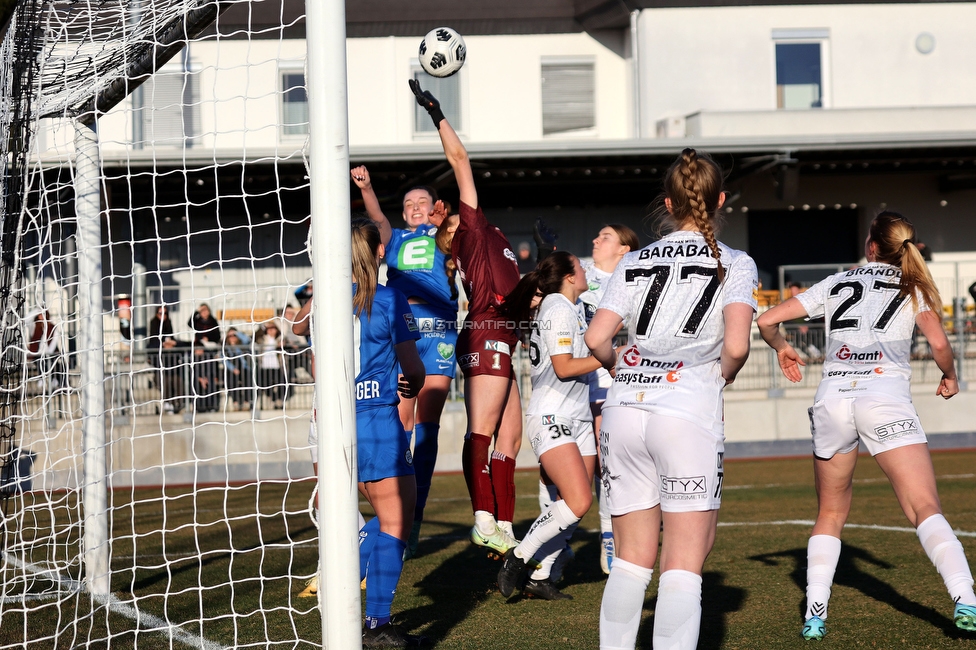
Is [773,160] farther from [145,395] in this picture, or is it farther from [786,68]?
[145,395]

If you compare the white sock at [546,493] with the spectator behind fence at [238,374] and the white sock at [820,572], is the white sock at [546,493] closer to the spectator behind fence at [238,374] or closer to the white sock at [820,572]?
the white sock at [820,572]

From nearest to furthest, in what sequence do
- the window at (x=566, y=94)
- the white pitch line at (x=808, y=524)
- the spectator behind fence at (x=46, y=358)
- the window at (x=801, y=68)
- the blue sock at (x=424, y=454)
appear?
the spectator behind fence at (x=46, y=358) → the blue sock at (x=424, y=454) → the white pitch line at (x=808, y=524) → the window at (x=801, y=68) → the window at (x=566, y=94)

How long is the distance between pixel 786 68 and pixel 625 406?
77.8ft

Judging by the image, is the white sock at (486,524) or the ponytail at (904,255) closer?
the ponytail at (904,255)

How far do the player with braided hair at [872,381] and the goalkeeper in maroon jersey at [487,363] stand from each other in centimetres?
191

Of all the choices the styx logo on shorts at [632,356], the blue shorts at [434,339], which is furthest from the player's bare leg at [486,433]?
the styx logo on shorts at [632,356]

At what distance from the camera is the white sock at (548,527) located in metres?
5.51

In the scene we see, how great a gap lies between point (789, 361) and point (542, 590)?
6.48 ft

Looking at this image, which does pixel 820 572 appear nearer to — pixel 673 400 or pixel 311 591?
pixel 673 400

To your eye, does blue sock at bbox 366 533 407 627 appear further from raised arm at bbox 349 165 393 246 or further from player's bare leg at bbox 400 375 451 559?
raised arm at bbox 349 165 393 246

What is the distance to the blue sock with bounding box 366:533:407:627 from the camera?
4590 millimetres

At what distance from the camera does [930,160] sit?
23.0 m

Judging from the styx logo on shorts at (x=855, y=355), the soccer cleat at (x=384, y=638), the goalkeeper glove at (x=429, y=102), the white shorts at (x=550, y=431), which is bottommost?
the soccer cleat at (x=384, y=638)

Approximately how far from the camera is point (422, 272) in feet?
23.6
